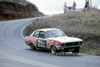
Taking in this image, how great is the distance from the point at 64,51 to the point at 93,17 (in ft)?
47.6

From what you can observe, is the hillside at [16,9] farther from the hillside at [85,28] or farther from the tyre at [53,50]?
the tyre at [53,50]

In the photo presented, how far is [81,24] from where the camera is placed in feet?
83.5

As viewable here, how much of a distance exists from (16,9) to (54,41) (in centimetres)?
4157

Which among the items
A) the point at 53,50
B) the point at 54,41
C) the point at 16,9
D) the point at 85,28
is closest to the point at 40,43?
the point at 53,50

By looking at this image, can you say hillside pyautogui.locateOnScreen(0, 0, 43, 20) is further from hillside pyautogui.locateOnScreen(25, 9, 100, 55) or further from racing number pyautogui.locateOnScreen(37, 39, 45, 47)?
racing number pyautogui.locateOnScreen(37, 39, 45, 47)

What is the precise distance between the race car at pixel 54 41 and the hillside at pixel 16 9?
34685 millimetres

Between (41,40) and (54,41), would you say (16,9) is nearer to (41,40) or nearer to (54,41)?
(41,40)

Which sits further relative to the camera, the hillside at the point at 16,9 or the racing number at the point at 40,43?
the hillside at the point at 16,9

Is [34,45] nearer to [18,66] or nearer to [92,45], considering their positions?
[92,45]

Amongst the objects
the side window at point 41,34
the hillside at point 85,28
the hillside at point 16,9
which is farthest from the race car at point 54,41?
the hillside at point 16,9

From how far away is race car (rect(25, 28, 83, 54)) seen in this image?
1402cm

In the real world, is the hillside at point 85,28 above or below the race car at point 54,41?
below

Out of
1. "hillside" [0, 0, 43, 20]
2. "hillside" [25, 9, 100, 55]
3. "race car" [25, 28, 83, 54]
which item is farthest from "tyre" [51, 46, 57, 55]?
"hillside" [0, 0, 43, 20]

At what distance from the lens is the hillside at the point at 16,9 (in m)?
51.8
